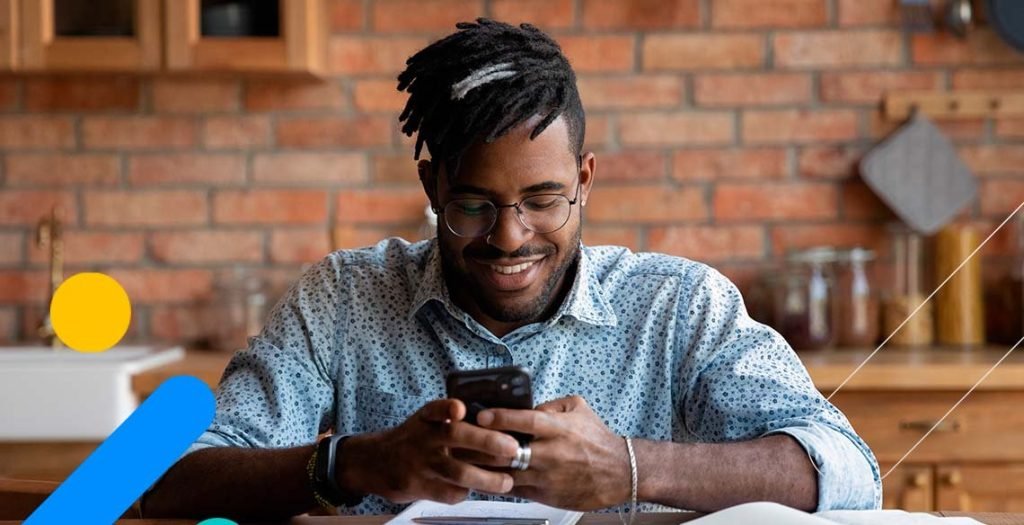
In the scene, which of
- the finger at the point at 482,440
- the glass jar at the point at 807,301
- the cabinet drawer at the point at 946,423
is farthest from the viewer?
the glass jar at the point at 807,301

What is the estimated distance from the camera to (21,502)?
151cm

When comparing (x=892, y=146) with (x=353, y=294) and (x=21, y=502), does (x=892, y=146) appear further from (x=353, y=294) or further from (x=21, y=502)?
(x=21, y=502)

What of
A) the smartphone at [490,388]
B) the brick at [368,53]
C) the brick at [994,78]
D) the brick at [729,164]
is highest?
the brick at [368,53]

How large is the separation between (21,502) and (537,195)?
707 millimetres

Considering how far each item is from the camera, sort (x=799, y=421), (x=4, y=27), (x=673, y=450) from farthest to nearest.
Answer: (x=4, y=27)
(x=799, y=421)
(x=673, y=450)

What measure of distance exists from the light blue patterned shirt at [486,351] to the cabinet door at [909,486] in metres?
0.90

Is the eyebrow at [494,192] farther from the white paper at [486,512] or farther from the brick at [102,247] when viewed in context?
the brick at [102,247]

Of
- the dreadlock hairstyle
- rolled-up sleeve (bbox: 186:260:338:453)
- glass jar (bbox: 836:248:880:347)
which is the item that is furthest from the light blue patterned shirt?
glass jar (bbox: 836:248:880:347)

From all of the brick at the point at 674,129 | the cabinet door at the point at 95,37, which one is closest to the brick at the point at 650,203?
the brick at the point at 674,129

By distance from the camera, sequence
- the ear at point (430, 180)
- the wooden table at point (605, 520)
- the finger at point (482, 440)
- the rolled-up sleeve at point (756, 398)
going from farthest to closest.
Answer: the ear at point (430, 180) → the rolled-up sleeve at point (756, 398) → the wooden table at point (605, 520) → the finger at point (482, 440)

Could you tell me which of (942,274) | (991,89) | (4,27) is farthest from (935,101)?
(4,27)

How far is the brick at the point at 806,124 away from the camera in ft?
9.65

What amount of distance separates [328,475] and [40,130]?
1972 millimetres

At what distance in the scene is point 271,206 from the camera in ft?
9.89
